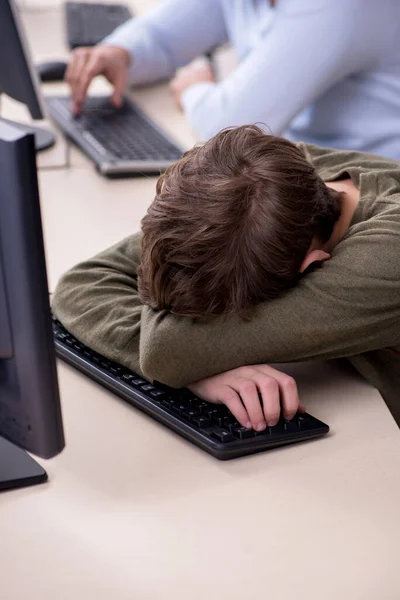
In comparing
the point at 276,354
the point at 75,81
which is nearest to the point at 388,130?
the point at 75,81

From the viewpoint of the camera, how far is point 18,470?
0.85 metres

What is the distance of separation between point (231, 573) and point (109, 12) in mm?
2102

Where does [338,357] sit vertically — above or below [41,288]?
below

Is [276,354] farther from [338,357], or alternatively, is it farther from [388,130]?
[388,130]

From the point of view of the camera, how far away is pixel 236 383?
0.94m

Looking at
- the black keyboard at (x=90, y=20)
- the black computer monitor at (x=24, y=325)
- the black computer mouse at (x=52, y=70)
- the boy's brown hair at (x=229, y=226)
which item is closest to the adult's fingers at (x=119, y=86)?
the black computer mouse at (x=52, y=70)

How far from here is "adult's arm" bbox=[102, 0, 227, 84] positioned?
201 cm

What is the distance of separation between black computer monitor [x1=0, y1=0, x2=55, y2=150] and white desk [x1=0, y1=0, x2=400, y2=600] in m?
0.71

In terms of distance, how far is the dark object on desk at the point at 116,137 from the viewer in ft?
5.22

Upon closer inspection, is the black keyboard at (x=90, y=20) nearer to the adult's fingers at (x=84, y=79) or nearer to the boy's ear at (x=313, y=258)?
the adult's fingers at (x=84, y=79)

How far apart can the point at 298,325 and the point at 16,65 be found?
33.7 inches

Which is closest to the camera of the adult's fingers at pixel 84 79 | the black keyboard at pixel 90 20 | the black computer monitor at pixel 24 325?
the black computer monitor at pixel 24 325

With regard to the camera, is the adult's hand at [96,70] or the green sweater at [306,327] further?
the adult's hand at [96,70]

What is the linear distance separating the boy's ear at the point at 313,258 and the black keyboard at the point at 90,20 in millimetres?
1471
